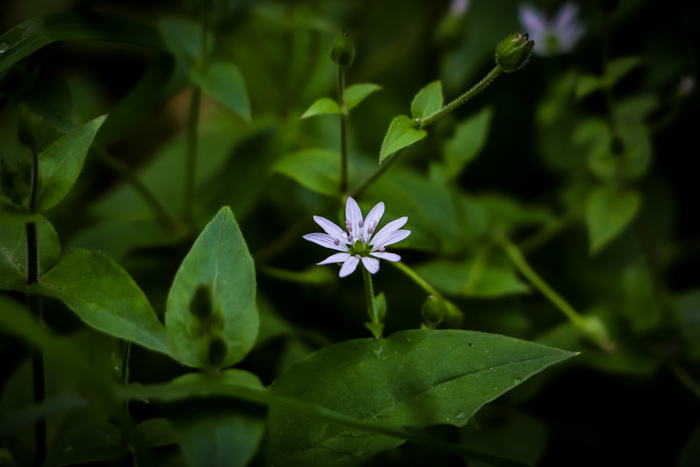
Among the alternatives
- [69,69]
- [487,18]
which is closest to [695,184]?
[487,18]

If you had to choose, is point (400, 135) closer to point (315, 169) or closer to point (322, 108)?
point (322, 108)

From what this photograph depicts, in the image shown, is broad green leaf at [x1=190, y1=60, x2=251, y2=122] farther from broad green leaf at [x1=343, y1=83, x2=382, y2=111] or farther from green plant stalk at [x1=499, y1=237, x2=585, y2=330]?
green plant stalk at [x1=499, y1=237, x2=585, y2=330]

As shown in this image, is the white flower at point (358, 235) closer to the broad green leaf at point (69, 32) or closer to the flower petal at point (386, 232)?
the flower petal at point (386, 232)

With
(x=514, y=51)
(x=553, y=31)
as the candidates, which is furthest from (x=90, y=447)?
(x=553, y=31)

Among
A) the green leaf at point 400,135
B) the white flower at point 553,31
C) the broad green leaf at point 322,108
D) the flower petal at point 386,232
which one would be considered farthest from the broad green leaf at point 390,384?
the white flower at point 553,31

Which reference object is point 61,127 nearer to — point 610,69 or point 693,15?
point 610,69

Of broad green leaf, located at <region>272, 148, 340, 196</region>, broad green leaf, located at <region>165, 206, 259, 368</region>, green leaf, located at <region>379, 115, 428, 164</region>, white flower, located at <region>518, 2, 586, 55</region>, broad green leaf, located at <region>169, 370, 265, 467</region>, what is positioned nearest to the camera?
broad green leaf, located at <region>169, 370, 265, 467</region>

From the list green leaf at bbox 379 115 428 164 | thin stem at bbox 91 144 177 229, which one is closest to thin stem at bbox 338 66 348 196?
green leaf at bbox 379 115 428 164
